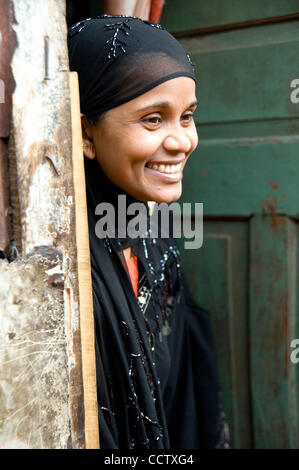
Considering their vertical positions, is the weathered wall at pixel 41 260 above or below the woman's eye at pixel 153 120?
below

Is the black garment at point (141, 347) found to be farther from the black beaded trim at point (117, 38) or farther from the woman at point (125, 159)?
the black beaded trim at point (117, 38)

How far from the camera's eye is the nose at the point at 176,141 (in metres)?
1.14

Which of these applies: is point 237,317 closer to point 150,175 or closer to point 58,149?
point 150,175

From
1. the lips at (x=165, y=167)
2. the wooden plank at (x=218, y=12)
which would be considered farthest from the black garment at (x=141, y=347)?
the wooden plank at (x=218, y=12)

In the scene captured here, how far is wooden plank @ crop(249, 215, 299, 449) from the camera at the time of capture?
1.61 metres

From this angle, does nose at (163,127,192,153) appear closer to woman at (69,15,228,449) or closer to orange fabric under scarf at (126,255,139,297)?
woman at (69,15,228,449)

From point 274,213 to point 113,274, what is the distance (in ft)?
2.30

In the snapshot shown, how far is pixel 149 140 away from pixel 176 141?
0.24ft

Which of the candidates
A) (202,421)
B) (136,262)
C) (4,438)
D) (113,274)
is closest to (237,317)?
(202,421)

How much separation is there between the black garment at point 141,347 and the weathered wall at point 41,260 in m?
0.20

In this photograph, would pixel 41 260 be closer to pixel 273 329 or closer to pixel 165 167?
pixel 165 167

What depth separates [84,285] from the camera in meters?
0.92

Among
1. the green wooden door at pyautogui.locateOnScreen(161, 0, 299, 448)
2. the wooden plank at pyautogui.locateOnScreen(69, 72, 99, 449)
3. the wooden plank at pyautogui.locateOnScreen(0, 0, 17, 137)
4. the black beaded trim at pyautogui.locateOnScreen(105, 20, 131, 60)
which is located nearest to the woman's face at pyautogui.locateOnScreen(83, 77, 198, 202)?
the black beaded trim at pyautogui.locateOnScreen(105, 20, 131, 60)

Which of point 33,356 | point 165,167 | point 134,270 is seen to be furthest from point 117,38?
point 33,356
